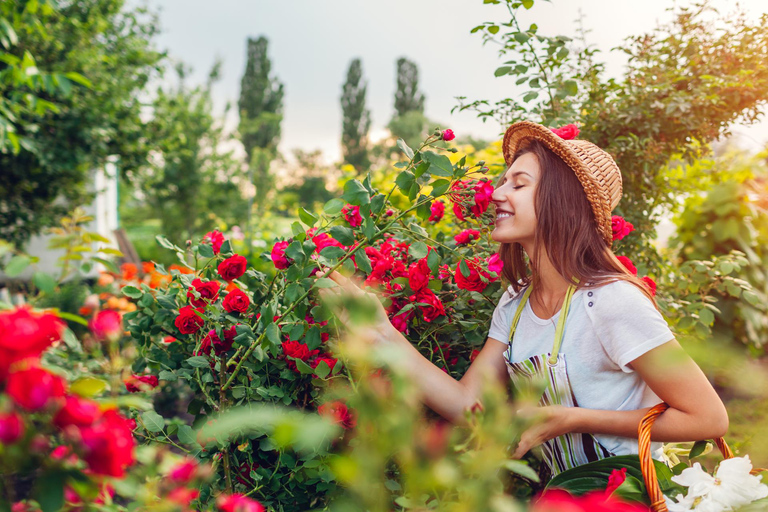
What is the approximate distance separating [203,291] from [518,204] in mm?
922

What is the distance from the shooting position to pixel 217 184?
40.8 feet

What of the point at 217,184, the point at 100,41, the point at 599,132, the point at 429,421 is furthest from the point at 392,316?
the point at 217,184

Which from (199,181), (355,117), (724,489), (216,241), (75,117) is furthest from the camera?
(355,117)

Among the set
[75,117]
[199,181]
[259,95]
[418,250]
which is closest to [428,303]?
[418,250]

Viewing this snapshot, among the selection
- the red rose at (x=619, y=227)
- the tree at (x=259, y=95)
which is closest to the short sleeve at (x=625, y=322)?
the red rose at (x=619, y=227)

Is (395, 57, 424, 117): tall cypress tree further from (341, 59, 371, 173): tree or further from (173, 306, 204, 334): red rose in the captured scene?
(173, 306, 204, 334): red rose

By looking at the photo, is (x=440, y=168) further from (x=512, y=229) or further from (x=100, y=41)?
(x=100, y=41)

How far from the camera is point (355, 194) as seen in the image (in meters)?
1.17

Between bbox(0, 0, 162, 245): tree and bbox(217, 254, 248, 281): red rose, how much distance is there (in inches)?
207

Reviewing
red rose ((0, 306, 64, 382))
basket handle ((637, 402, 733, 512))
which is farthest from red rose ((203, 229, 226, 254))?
basket handle ((637, 402, 733, 512))

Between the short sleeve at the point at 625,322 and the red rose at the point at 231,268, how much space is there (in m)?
0.95

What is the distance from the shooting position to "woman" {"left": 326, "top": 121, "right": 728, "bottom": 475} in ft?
3.90

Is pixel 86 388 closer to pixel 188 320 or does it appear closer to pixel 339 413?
pixel 339 413

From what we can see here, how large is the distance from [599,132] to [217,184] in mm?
11562
